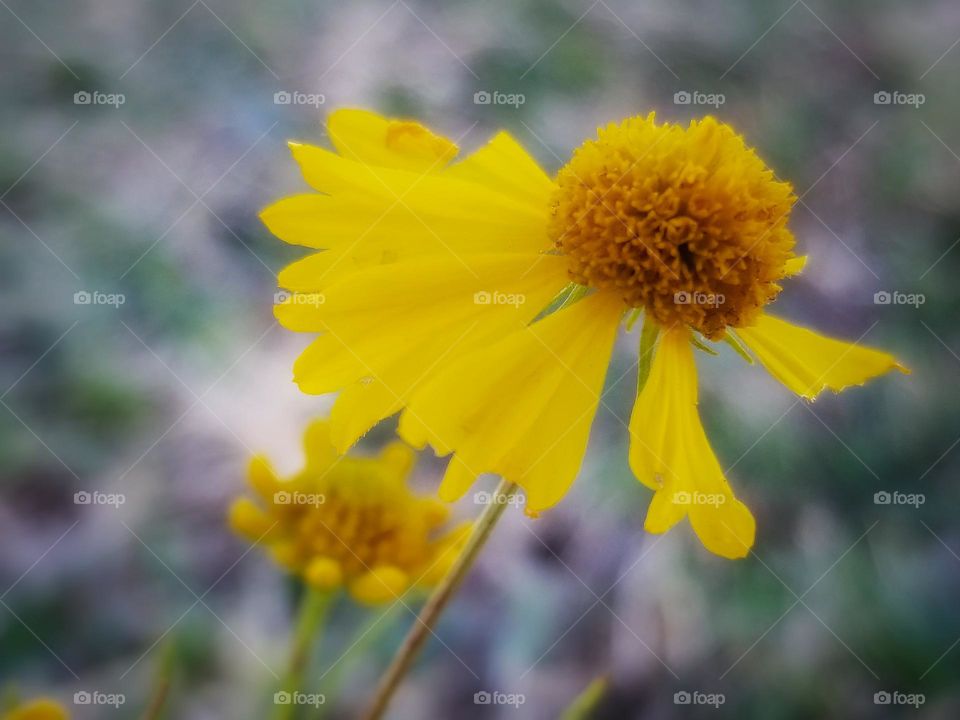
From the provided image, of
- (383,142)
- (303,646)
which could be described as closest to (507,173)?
(383,142)

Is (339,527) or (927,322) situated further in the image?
(927,322)

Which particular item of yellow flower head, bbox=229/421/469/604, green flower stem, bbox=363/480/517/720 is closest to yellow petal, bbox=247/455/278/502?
yellow flower head, bbox=229/421/469/604

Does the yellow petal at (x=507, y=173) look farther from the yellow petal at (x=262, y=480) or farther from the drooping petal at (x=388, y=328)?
the yellow petal at (x=262, y=480)

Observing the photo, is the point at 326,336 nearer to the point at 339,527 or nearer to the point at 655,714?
the point at 339,527

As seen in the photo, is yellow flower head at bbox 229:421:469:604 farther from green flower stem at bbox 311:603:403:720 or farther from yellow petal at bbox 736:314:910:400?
yellow petal at bbox 736:314:910:400

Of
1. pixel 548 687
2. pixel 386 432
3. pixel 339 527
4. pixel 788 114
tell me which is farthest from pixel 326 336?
pixel 788 114

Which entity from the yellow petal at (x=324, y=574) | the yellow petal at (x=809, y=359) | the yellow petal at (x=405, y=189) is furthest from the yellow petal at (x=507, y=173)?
the yellow petal at (x=324, y=574)

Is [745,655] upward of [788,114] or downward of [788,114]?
downward
